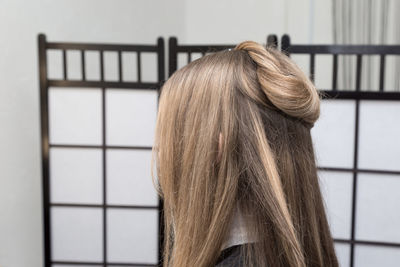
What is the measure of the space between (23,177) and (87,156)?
0.46 metres

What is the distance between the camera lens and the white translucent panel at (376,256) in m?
1.66

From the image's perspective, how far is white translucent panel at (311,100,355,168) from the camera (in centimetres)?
162

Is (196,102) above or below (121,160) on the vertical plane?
above

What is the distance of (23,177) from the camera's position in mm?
2064

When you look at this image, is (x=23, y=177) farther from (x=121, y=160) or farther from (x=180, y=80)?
(x=180, y=80)

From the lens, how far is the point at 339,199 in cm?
166

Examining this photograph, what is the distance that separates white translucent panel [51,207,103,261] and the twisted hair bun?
4.68 feet

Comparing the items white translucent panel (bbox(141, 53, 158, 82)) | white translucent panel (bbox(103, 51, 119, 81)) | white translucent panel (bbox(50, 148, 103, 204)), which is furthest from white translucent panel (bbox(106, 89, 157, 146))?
white translucent panel (bbox(141, 53, 158, 82))

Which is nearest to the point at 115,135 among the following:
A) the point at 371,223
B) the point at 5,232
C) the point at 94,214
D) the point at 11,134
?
the point at 94,214

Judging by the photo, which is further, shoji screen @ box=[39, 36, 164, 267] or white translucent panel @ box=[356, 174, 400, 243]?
shoji screen @ box=[39, 36, 164, 267]

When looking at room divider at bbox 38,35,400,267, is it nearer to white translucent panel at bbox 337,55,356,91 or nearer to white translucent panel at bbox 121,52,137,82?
white translucent panel at bbox 121,52,137,82

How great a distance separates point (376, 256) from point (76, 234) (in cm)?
122

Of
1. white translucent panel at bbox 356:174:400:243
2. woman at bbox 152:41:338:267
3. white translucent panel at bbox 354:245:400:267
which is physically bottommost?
white translucent panel at bbox 354:245:400:267

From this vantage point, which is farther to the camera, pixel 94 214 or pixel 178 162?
pixel 94 214
